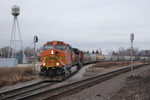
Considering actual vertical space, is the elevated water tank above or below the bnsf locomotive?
above

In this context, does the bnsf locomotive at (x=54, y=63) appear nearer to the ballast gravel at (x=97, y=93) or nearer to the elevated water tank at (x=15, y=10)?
the ballast gravel at (x=97, y=93)

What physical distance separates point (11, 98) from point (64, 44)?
7686 mm

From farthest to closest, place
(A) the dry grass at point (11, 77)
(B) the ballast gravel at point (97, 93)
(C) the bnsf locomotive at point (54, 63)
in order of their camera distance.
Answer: (C) the bnsf locomotive at point (54, 63)
(A) the dry grass at point (11, 77)
(B) the ballast gravel at point (97, 93)

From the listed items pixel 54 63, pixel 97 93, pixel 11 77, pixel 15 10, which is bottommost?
pixel 97 93

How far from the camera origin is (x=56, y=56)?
1352 cm

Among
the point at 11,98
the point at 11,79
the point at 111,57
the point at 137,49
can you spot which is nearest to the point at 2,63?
the point at 11,79

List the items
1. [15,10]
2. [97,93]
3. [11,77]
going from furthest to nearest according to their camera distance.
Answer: [15,10], [11,77], [97,93]

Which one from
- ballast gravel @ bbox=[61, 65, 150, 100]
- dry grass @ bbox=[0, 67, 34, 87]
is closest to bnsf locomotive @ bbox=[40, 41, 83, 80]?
dry grass @ bbox=[0, 67, 34, 87]

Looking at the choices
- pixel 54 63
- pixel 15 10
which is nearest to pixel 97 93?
pixel 54 63

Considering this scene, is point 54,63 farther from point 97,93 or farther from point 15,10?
point 15,10

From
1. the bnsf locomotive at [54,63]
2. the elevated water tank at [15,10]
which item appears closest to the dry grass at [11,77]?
the bnsf locomotive at [54,63]

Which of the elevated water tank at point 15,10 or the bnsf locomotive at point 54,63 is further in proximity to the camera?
the elevated water tank at point 15,10

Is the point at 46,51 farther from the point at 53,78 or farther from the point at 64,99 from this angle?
the point at 64,99

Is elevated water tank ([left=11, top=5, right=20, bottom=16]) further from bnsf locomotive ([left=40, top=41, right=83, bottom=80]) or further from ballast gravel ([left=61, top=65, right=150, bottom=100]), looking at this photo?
ballast gravel ([left=61, top=65, right=150, bottom=100])
